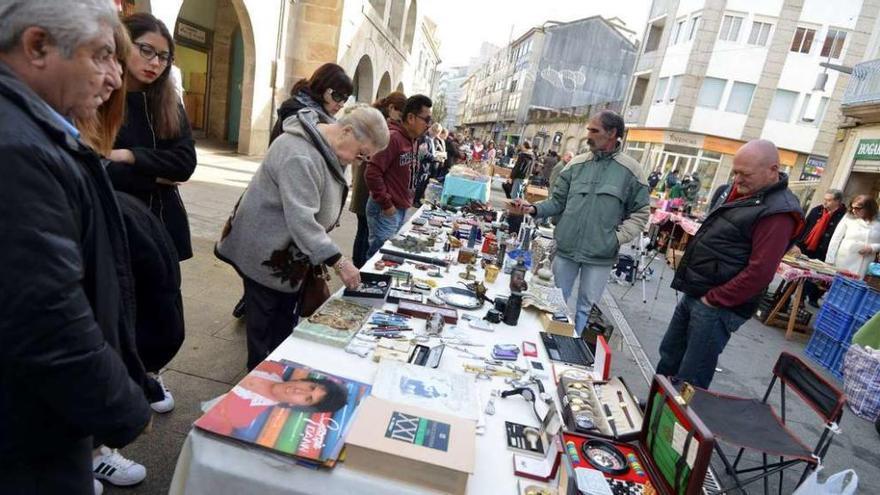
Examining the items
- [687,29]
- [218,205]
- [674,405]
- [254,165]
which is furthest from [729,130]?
[674,405]

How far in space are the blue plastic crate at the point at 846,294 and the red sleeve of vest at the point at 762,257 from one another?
297cm

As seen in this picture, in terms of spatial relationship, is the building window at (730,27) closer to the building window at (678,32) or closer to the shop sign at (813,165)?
the building window at (678,32)

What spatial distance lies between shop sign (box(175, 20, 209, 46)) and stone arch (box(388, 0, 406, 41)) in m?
6.78

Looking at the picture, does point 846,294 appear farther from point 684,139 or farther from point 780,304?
point 684,139

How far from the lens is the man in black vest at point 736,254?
258 centimetres

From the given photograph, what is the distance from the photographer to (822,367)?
16.2 ft

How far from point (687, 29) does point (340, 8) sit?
2034cm

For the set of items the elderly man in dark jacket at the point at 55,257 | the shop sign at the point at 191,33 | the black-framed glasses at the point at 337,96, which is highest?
the shop sign at the point at 191,33

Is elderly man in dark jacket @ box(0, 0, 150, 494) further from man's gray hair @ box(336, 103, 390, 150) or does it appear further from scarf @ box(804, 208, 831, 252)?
scarf @ box(804, 208, 831, 252)

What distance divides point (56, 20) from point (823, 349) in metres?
6.62

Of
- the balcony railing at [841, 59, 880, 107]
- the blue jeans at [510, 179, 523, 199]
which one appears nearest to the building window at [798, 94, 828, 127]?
the balcony railing at [841, 59, 880, 107]

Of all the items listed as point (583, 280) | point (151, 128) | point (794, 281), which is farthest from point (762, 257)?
point (794, 281)

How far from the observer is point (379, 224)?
4.06 metres

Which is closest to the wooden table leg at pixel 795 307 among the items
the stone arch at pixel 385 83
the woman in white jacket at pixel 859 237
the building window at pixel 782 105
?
the woman in white jacket at pixel 859 237
